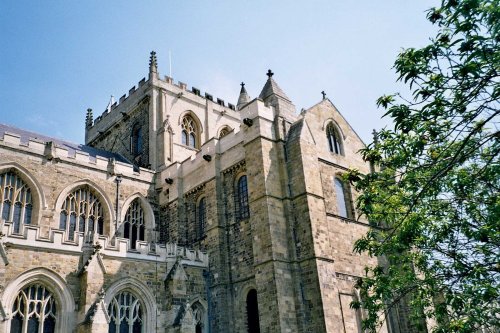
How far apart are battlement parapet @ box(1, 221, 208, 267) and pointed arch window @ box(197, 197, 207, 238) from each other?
6.14 feet

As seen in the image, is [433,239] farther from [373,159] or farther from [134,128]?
[134,128]

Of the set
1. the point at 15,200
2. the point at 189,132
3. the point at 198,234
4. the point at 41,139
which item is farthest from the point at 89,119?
the point at 198,234

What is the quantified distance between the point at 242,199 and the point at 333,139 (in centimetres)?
576

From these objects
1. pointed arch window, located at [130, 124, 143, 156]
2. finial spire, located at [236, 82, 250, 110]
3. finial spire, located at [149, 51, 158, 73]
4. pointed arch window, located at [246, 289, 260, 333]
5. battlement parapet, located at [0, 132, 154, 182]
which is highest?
finial spire, located at [149, 51, 158, 73]

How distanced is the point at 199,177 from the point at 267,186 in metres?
5.11

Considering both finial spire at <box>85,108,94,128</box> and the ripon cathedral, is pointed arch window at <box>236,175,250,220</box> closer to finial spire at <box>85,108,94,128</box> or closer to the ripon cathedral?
the ripon cathedral

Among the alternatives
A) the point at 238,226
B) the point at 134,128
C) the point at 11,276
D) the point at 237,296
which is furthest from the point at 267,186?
the point at 134,128

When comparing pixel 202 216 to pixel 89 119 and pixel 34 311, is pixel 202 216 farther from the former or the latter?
pixel 89 119

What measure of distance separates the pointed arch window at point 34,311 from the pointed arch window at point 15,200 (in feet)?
16.2

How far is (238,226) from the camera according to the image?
20250 mm

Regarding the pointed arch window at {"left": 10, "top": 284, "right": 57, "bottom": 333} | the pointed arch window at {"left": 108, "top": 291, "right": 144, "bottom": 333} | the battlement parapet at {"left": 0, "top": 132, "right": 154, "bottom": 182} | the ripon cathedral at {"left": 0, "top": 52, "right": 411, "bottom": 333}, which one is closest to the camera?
the pointed arch window at {"left": 10, "top": 284, "right": 57, "bottom": 333}

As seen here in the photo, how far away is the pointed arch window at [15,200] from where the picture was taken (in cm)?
1983

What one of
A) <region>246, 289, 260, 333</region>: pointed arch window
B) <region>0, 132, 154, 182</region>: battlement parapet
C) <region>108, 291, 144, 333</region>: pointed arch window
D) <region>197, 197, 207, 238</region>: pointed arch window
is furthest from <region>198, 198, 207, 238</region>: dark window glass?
<region>108, 291, 144, 333</region>: pointed arch window

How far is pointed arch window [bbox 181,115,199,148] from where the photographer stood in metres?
30.3
